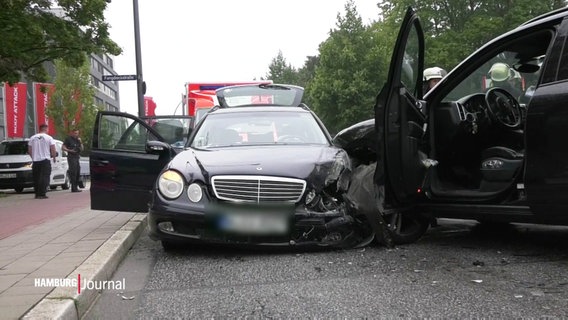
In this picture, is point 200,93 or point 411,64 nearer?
point 411,64

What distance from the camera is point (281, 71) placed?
6500 cm

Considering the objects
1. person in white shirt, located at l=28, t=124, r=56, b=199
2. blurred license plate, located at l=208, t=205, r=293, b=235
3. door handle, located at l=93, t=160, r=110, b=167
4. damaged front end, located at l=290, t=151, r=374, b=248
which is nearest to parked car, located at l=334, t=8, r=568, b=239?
damaged front end, located at l=290, t=151, r=374, b=248

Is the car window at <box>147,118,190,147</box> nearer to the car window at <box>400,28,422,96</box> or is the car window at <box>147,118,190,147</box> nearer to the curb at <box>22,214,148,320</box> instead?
the curb at <box>22,214,148,320</box>

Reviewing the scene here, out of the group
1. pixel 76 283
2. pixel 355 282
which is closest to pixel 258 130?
pixel 355 282

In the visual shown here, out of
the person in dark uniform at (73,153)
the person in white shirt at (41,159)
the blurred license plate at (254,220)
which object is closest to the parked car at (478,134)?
the blurred license plate at (254,220)

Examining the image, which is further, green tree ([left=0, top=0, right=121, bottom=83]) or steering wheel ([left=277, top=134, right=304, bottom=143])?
green tree ([left=0, top=0, right=121, bottom=83])

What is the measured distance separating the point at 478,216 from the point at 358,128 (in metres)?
1.68

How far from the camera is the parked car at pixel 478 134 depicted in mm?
4008

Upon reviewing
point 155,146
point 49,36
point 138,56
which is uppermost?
point 49,36

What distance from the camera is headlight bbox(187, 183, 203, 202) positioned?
464cm

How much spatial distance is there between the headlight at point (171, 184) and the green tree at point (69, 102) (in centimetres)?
3624

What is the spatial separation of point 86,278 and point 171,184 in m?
1.25

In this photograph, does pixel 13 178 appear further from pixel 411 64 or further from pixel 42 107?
pixel 42 107

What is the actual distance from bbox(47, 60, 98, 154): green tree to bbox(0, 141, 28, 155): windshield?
75.2 ft
